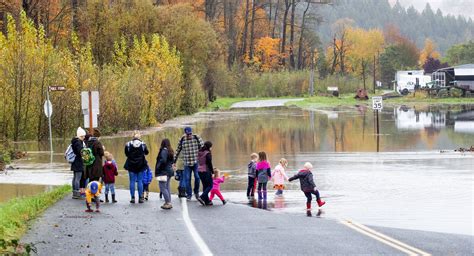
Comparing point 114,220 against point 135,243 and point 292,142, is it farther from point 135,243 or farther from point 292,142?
point 292,142

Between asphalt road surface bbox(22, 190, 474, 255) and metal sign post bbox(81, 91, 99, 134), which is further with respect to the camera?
metal sign post bbox(81, 91, 99, 134)

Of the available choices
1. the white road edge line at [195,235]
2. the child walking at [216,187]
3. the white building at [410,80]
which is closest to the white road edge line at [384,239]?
the white road edge line at [195,235]

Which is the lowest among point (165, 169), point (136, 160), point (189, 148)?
point (165, 169)

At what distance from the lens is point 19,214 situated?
53.3 feet

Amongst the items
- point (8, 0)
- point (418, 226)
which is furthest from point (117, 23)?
point (418, 226)

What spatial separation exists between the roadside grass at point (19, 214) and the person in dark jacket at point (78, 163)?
470 millimetres

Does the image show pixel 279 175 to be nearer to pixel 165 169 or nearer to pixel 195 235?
pixel 165 169

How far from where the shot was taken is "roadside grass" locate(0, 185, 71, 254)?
13.4 metres

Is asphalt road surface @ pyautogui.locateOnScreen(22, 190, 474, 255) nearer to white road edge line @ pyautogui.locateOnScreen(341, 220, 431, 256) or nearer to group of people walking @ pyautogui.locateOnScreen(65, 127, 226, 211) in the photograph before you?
white road edge line @ pyautogui.locateOnScreen(341, 220, 431, 256)

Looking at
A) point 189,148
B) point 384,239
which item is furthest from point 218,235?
point 189,148

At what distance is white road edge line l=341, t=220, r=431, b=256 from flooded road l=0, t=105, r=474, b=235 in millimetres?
699

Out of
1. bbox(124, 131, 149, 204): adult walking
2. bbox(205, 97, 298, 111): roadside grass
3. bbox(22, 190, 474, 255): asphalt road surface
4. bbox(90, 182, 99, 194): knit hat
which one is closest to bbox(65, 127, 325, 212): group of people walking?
bbox(124, 131, 149, 204): adult walking

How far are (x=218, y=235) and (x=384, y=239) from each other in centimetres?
272

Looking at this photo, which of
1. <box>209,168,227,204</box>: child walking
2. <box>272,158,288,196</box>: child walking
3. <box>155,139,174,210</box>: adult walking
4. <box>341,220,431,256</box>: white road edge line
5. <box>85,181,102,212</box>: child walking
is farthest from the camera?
<box>272,158,288,196</box>: child walking
